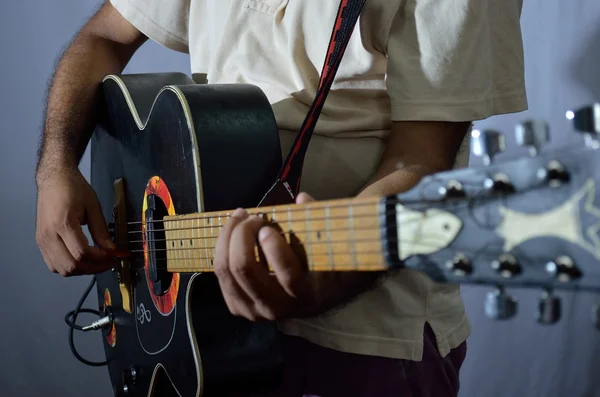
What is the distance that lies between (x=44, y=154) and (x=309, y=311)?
0.61 m

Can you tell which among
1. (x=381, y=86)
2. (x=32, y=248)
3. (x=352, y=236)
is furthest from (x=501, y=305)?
(x=32, y=248)

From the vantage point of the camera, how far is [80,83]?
117 centimetres

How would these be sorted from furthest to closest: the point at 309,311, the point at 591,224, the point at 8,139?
the point at 8,139 → the point at 309,311 → the point at 591,224

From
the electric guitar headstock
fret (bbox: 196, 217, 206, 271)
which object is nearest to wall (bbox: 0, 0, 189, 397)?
fret (bbox: 196, 217, 206, 271)

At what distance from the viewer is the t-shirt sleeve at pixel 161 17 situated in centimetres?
114

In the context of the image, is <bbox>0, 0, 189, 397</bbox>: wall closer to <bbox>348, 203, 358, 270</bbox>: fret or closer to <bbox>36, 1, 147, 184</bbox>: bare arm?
<bbox>36, 1, 147, 184</bbox>: bare arm

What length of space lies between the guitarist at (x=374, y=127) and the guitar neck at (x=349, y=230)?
0.30 ft

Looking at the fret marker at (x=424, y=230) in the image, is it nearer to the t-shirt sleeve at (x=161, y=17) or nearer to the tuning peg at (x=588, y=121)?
the tuning peg at (x=588, y=121)

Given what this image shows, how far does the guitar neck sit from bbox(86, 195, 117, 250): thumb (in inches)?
14.7

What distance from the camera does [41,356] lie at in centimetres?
184

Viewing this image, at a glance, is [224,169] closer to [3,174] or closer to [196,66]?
[196,66]

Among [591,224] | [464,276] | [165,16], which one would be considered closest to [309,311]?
[464,276]

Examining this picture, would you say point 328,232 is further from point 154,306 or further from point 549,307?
point 154,306

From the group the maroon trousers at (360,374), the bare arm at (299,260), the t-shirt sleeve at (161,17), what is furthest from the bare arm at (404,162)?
the t-shirt sleeve at (161,17)
